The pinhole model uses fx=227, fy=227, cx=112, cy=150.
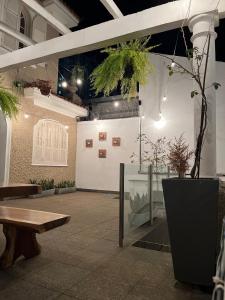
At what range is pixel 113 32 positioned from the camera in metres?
2.74

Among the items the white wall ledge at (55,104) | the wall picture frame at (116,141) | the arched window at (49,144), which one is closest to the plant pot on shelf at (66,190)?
the arched window at (49,144)

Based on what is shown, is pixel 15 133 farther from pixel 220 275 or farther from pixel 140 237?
pixel 220 275

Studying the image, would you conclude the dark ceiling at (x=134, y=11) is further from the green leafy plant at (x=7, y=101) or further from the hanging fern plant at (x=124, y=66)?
the green leafy plant at (x=7, y=101)

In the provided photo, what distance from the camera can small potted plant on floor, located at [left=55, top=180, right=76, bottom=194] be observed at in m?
7.82

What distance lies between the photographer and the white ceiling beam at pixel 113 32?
8.00 feet

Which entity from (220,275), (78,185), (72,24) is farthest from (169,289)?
(72,24)

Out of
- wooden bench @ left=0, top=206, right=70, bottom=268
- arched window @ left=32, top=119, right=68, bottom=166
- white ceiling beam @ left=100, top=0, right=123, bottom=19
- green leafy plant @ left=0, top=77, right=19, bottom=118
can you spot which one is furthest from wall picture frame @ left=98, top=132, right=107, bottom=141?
wooden bench @ left=0, top=206, right=70, bottom=268

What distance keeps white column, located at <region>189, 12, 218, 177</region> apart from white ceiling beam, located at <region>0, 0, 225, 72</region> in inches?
3.7

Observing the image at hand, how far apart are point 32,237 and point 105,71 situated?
1.91 m

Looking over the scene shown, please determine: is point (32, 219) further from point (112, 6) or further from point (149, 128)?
point (149, 128)

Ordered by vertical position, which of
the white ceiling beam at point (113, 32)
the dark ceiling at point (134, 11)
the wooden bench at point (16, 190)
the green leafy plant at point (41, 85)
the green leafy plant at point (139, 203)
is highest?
the dark ceiling at point (134, 11)

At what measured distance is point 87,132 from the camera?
900cm

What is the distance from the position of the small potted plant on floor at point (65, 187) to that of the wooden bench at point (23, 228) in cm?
550

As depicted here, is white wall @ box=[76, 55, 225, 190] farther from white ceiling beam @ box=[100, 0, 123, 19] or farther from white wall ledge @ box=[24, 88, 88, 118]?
white ceiling beam @ box=[100, 0, 123, 19]
